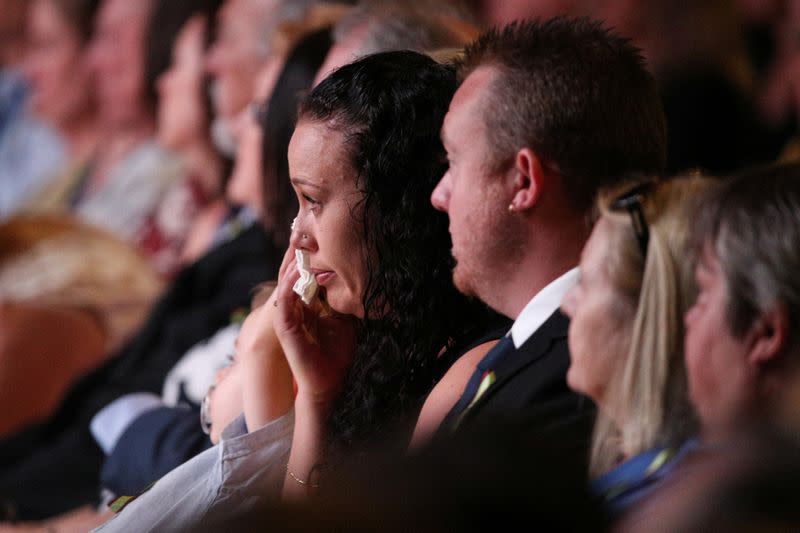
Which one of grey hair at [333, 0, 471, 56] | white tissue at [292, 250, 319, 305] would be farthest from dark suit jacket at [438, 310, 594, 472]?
grey hair at [333, 0, 471, 56]

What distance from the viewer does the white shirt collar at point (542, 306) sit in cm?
111

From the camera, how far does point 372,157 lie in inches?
48.4

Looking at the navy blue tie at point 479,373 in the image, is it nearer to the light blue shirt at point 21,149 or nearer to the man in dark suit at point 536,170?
the man in dark suit at point 536,170

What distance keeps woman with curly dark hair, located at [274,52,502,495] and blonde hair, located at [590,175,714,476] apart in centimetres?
28

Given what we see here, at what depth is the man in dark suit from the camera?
1.08 meters

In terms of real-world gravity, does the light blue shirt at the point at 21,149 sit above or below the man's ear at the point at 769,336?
above

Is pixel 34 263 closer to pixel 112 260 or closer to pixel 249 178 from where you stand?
pixel 112 260

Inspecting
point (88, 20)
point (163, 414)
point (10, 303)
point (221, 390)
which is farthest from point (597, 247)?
point (88, 20)

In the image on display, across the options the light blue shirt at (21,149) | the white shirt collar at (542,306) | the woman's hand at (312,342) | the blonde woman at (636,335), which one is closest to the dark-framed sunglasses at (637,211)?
the blonde woman at (636,335)

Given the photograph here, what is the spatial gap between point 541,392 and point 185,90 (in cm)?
244

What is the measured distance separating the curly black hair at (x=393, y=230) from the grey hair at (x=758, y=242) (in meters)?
0.39

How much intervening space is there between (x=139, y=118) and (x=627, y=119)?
9.72 ft

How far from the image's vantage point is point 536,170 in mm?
1084

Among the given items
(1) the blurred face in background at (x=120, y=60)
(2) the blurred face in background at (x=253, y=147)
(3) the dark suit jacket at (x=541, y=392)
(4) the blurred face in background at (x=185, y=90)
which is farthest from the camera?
(1) the blurred face in background at (x=120, y=60)
